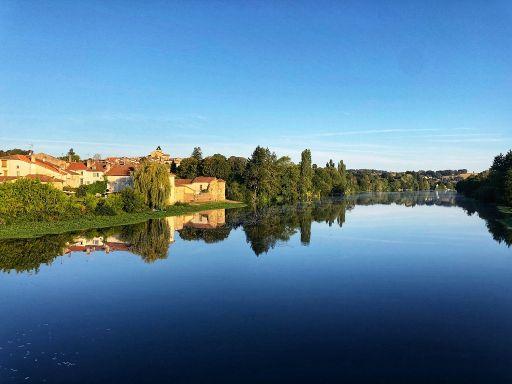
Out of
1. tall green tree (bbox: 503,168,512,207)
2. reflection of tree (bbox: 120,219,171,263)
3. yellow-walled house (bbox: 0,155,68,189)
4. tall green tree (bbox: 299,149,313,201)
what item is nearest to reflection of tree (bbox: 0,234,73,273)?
reflection of tree (bbox: 120,219,171,263)

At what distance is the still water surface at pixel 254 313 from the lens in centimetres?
1045

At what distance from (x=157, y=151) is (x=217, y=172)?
50680 mm

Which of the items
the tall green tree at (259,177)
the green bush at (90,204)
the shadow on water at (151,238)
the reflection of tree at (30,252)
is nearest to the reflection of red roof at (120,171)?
the tall green tree at (259,177)

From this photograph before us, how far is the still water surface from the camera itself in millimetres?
10453

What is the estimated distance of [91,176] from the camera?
76.4 m

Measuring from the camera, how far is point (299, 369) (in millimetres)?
10352

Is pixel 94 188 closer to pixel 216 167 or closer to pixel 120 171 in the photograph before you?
pixel 120 171

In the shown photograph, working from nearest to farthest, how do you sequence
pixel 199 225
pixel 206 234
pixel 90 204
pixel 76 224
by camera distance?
pixel 206 234, pixel 76 224, pixel 199 225, pixel 90 204

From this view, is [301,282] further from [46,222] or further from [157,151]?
[157,151]

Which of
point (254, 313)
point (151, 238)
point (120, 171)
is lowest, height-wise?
point (254, 313)

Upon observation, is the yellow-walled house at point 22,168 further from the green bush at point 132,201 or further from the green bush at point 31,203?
the green bush at point 31,203

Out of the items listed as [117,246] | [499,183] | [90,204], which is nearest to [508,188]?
[499,183]

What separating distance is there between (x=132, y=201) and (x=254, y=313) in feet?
127

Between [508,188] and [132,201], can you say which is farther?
[508,188]
